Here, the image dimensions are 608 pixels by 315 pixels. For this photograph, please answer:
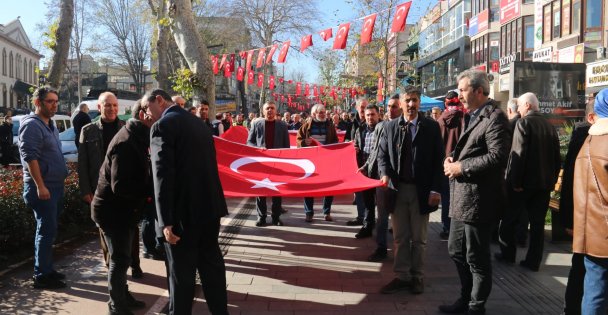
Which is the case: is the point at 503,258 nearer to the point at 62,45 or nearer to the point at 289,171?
the point at 289,171

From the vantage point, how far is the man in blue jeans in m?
5.39

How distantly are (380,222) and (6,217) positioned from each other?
14.3 feet

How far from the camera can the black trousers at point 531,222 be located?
621 cm

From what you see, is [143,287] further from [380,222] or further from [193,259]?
[380,222]

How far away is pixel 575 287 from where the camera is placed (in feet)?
14.4

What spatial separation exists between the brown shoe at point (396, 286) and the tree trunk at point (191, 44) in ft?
24.9

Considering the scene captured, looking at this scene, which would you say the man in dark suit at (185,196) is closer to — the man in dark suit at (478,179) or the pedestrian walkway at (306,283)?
the pedestrian walkway at (306,283)

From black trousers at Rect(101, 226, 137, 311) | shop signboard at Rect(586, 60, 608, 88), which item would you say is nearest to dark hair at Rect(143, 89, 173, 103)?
black trousers at Rect(101, 226, 137, 311)

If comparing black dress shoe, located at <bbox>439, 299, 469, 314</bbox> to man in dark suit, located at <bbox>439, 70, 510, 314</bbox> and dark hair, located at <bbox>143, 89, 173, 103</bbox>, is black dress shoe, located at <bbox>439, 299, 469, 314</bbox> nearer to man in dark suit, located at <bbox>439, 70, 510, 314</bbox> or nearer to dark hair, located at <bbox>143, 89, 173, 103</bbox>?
man in dark suit, located at <bbox>439, 70, 510, 314</bbox>

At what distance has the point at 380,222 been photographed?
6816mm

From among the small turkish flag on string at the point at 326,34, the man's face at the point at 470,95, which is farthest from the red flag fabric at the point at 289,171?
the small turkish flag on string at the point at 326,34

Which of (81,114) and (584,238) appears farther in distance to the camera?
(81,114)

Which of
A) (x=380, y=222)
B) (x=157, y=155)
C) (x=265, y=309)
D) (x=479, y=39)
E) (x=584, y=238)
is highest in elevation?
(x=479, y=39)

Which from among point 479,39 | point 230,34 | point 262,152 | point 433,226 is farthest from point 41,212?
point 230,34
